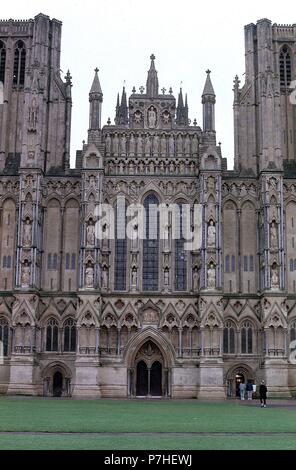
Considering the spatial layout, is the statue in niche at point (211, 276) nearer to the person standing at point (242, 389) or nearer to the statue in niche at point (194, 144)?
the person standing at point (242, 389)

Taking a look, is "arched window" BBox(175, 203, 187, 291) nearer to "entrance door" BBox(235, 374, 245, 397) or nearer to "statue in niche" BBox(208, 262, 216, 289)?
"statue in niche" BBox(208, 262, 216, 289)

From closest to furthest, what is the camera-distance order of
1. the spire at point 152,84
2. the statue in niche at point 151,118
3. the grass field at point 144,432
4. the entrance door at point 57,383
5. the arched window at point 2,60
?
the grass field at point 144,432 < the entrance door at point 57,383 < the statue in niche at point 151,118 < the spire at point 152,84 < the arched window at point 2,60

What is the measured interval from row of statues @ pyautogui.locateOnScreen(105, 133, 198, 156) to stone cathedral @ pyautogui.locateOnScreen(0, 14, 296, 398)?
0.09 meters

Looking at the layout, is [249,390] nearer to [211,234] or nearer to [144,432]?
[211,234]

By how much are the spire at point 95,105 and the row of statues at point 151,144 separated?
149 centimetres

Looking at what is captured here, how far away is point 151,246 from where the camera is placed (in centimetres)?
5934

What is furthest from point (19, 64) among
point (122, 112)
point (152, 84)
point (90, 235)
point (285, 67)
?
point (285, 67)

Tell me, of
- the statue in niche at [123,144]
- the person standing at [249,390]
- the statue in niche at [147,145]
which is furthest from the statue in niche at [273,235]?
the statue in niche at [123,144]

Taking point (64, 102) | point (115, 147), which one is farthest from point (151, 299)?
point (64, 102)

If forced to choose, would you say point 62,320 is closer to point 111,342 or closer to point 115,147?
point 111,342

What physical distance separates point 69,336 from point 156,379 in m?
7.68

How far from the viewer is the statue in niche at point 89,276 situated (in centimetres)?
5628
